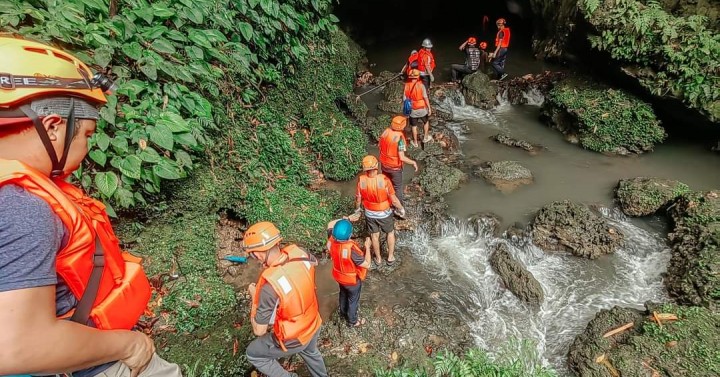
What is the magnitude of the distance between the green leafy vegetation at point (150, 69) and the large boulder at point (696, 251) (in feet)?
25.9

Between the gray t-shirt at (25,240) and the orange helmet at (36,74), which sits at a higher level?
the orange helmet at (36,74)

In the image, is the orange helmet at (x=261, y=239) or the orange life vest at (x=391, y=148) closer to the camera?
the orange helmet at (x=261, y=239)

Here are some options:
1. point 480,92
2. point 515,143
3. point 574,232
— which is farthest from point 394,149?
point 480,92

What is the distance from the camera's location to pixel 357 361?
5258 mm

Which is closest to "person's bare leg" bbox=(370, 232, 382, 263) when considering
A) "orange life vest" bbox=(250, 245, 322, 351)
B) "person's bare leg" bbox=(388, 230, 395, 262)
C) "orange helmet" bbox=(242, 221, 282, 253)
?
"person's bare leg" bbox=(388, 230, 395, 262)

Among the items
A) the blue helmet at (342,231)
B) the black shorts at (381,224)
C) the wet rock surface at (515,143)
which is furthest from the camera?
the wet rock surface at (515,143)

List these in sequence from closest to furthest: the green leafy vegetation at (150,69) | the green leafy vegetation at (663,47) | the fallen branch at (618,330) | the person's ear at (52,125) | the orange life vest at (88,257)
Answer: the orange life vest at (88,257) → the person's ear at (52,125) → the green leafy vegetation at (150,69) → the fallen branch at (618,330) → the green leafy vegetation at (663,47)

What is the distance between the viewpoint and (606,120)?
10156 millimetres

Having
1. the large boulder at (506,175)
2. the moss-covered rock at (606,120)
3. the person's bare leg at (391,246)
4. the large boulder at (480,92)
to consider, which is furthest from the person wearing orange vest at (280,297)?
the large boulder at (480,92)

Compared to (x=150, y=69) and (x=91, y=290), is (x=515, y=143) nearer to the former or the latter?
(x=150, y=69)

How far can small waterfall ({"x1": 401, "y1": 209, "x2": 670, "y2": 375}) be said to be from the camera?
20.2 feet

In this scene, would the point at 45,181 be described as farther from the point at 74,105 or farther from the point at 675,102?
the point at 675,102

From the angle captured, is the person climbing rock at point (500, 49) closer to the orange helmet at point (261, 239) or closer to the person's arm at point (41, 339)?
the orange helmet at point (261, 239)

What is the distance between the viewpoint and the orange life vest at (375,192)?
252 inches
